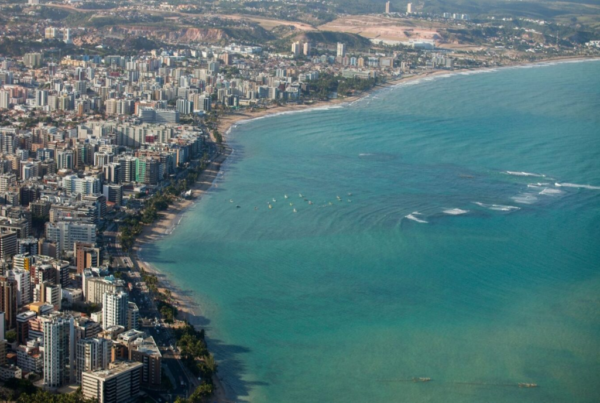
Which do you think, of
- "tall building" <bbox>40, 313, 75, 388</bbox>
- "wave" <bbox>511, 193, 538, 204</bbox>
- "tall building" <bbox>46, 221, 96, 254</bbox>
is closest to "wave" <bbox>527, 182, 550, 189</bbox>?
"wave" <bbox>511, 193, 538, 204</bbox>

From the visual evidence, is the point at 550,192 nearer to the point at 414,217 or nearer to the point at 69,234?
the point at 414,217

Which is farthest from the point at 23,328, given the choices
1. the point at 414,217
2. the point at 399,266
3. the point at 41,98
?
the point at 41,98

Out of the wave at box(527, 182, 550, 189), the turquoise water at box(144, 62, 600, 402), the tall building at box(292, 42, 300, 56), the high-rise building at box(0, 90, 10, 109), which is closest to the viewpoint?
the turquoise water at box(144, 62, 600, 402)

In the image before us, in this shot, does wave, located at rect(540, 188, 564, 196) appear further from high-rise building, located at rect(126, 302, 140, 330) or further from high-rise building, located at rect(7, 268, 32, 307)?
high-rise building, located at rect(7, 268, 32, 307)

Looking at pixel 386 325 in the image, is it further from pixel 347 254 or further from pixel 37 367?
pixel 37 367

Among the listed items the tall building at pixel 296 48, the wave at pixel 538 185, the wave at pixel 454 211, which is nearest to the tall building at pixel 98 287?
the wave at pixel 454 211

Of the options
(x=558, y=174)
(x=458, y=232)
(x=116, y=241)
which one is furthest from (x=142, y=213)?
(x=558, y=174)
